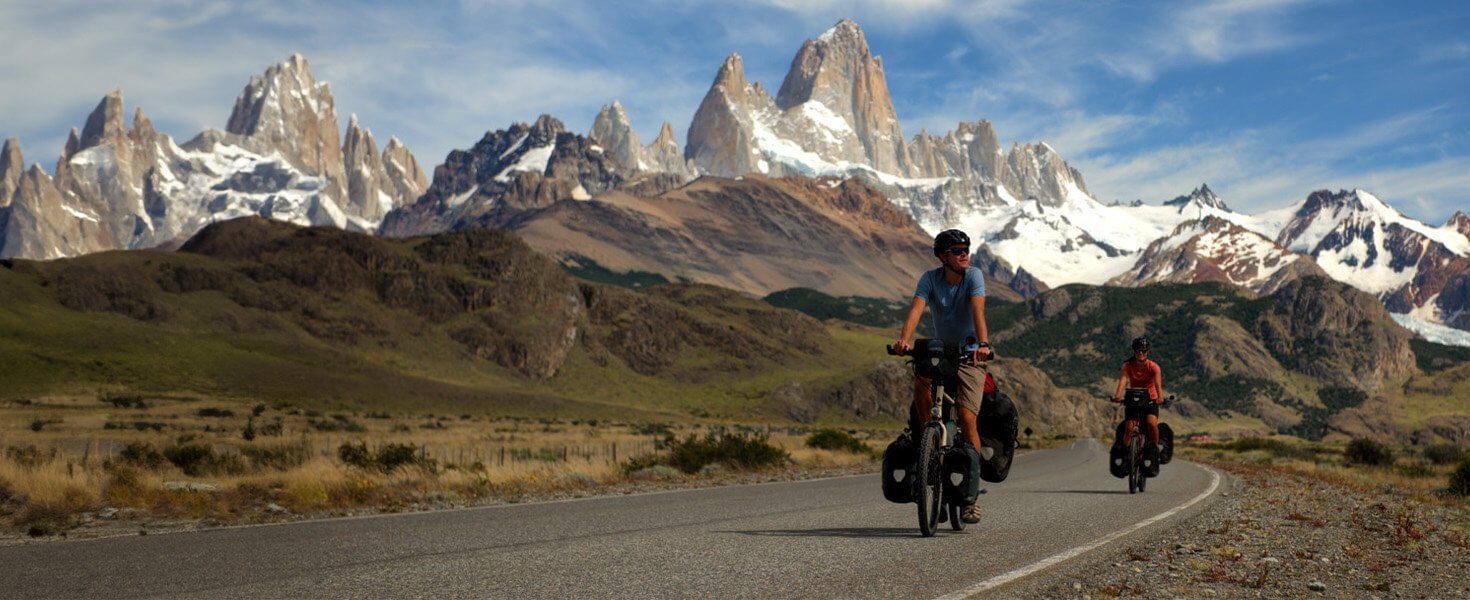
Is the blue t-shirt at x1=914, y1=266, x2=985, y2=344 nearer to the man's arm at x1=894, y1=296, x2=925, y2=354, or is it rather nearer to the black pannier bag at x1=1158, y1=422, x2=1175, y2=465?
the man's arm at x1=894, y1=296, x2=925, y2=354

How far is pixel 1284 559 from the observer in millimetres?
12109

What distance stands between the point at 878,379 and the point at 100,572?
190691 mm

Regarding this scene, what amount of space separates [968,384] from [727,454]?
20.3 m

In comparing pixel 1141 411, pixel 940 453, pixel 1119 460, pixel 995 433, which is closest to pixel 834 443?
pixel 1141 411

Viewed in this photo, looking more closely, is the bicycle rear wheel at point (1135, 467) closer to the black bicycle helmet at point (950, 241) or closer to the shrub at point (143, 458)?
the black bicycle helmet at point (950, 241)

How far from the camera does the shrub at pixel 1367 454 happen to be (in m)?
51.9

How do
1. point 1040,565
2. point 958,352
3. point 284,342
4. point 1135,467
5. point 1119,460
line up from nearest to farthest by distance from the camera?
point 1040,565 < point 958,352 < point 1135,467 < point 1119,460 < point 284,342

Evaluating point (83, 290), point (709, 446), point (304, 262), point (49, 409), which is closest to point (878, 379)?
point (304, 262)

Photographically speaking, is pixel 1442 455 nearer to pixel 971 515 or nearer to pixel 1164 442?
pixel 1164 442

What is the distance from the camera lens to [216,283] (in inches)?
6934

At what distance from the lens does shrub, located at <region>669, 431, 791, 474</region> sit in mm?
31453

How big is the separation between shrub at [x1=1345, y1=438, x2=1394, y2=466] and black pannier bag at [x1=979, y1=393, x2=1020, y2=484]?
144 ft

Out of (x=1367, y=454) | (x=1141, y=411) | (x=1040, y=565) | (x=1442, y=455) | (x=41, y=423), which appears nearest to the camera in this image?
(x=1040, y=565)

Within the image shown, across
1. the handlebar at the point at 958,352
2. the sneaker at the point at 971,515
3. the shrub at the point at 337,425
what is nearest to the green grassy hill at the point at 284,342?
the shrub at the point at 337,425
